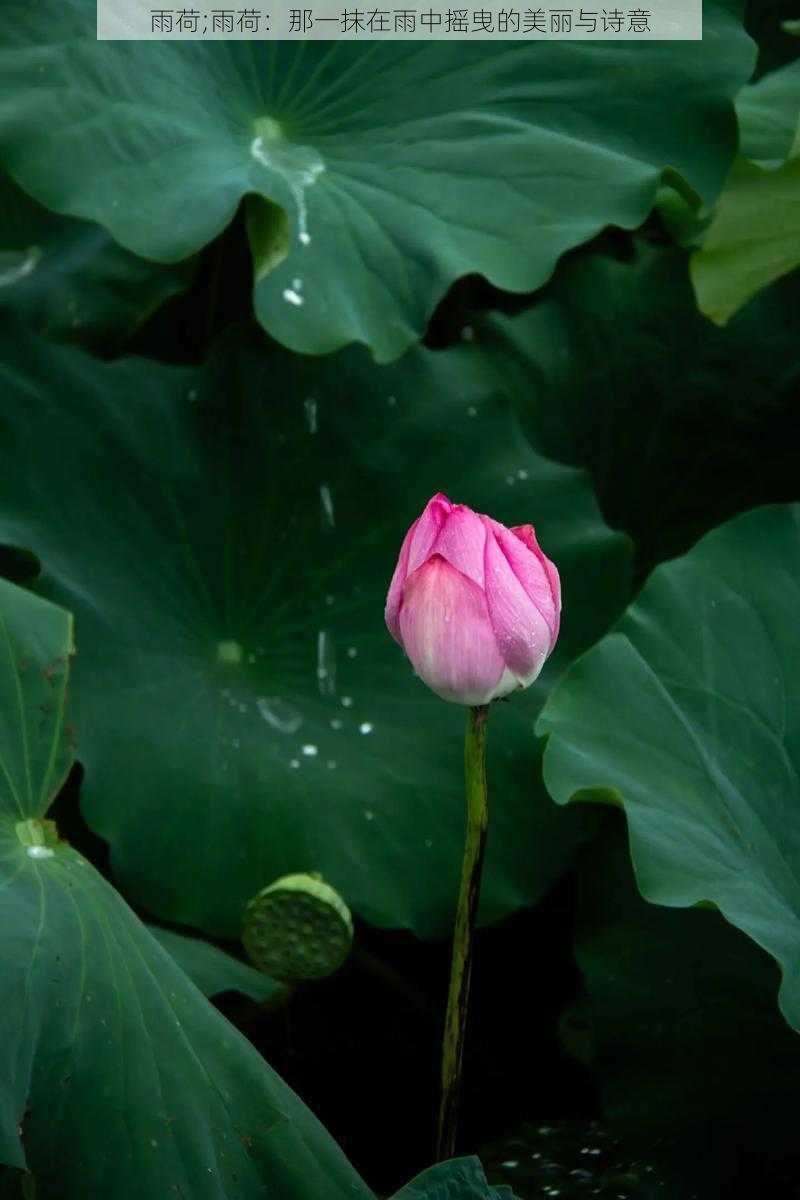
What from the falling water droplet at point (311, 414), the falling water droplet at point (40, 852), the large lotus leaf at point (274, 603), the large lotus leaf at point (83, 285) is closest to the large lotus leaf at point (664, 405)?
the large lotus leaf at point (274, 603)

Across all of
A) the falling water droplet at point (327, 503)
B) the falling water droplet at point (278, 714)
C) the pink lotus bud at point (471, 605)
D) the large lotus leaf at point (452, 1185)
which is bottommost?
the large lotus leaf at point (452, 1185)

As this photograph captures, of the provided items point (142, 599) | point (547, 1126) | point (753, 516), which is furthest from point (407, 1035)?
point (753, 516)

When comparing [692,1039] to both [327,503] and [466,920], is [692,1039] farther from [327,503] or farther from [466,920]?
[327,503]

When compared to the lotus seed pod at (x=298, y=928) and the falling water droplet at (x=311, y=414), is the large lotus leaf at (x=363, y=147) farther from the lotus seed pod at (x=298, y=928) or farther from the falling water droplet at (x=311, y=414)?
the lotus seed pod at (x=298, y=928)

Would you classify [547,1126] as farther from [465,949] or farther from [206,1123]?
[206,1123]

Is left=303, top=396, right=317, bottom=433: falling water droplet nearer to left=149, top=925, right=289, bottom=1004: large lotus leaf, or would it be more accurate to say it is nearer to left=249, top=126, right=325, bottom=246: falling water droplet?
left=249, top=126, right=325, bottom=246: falling water droplet

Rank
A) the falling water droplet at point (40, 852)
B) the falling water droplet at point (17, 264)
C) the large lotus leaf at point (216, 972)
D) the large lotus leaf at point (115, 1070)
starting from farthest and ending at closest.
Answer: the falling water droplet at point (17, 264) < the large lotus leaf at point (216, 972) < the falling water droplet at point (40, 852) < the large lotus leaf at point (115, 1070)

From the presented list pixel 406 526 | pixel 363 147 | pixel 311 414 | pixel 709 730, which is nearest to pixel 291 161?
pixel 363 147
